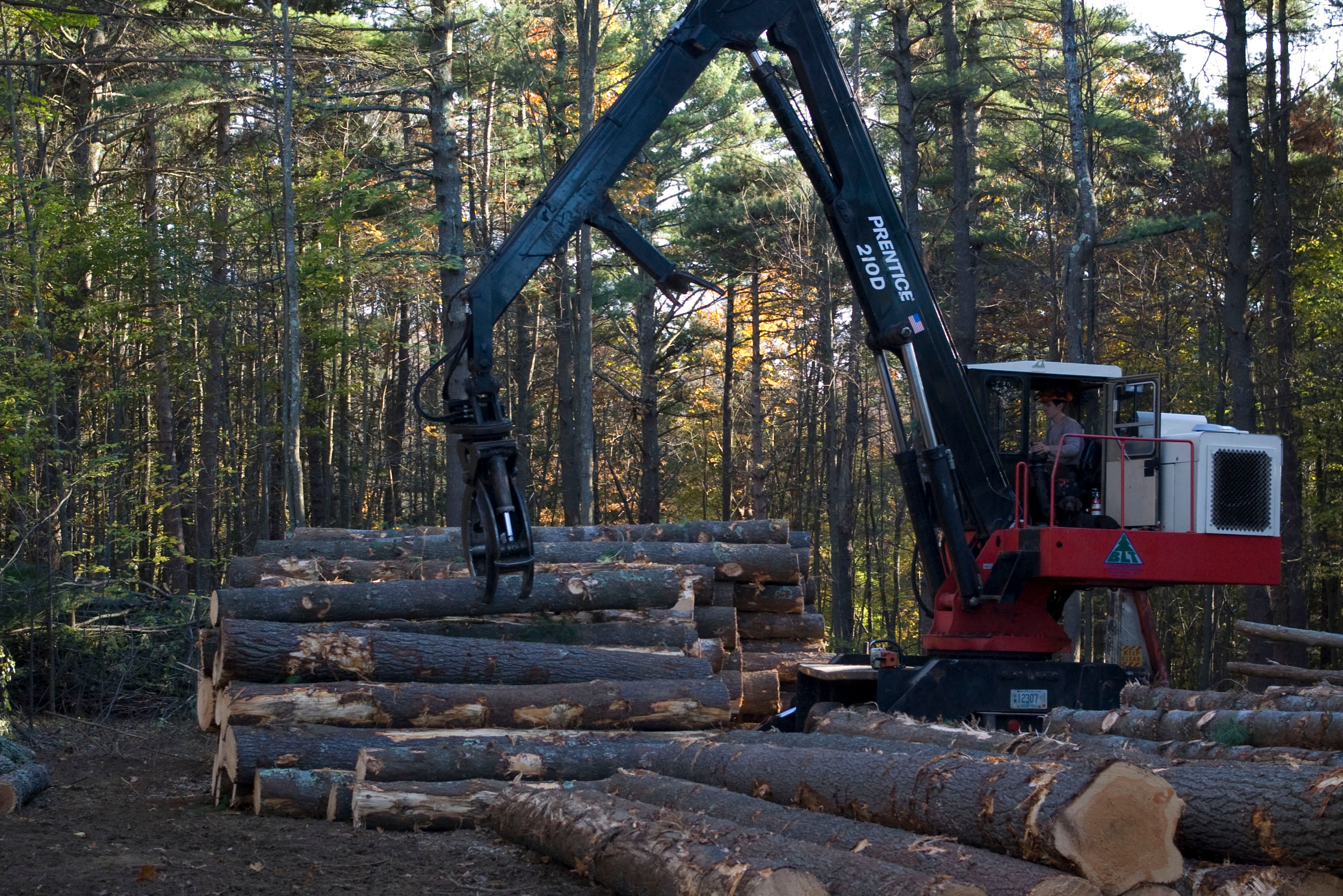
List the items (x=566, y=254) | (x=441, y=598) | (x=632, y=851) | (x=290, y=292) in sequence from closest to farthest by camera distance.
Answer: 1. (x=632, y=851)
2. (x=441, y=598)
3. (x=290, y=292)
4. (x=566, y=254)

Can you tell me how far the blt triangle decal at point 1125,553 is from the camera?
873cm

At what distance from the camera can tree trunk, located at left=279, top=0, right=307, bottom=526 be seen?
745 inches

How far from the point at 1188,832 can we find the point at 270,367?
84.3 ft

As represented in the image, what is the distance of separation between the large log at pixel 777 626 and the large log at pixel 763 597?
0.09 meters

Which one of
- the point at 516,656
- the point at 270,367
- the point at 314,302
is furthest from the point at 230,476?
the point at 516,656

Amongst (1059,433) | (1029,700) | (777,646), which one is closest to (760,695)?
(777,646)

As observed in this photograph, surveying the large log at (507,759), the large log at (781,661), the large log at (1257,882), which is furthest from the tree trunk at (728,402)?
the large log at (1257,882)

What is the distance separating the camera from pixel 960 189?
22.4 meters

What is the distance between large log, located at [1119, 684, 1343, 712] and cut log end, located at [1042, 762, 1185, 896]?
4.32 meters

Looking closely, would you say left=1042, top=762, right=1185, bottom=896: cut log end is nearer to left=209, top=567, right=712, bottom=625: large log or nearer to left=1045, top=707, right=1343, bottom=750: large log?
left=1045, top=707, right=1343, bottom=750: large log

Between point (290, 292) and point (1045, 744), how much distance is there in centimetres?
1635

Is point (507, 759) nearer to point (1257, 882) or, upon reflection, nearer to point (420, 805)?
point (420, 805)

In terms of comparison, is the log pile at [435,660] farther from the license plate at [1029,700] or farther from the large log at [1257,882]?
the large log at [1257,882]

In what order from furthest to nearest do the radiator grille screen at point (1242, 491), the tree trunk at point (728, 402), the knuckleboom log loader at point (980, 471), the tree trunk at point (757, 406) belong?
the tree trunk at point (728, 402) < the tree trunk at point (757, 406) < the radiator grille screen at point (1242, 491) < the knuckleboom log loader at point (980, 471)
